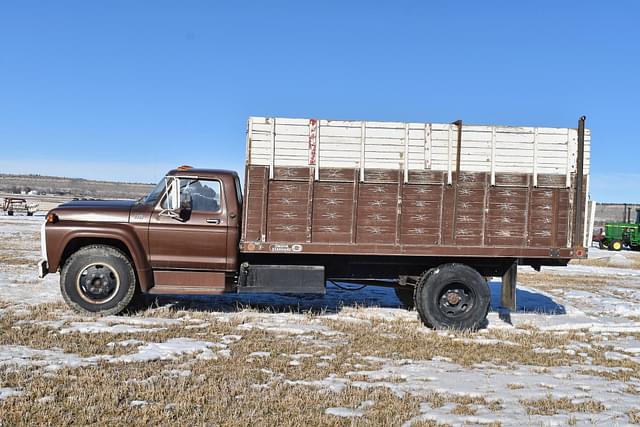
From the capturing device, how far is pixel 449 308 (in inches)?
309

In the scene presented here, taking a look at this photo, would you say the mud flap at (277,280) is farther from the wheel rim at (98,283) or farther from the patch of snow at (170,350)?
the wheel rim at (98,283)

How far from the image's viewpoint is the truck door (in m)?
7.70

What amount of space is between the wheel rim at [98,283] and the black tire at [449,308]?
413 cm

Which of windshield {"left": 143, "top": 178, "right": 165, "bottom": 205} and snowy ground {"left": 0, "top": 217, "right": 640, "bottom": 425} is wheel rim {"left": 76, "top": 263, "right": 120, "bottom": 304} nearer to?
snowy ground {"left": 0, "top": 217, "right": 640, "bottom": 425}

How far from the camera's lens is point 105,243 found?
25.6 ft

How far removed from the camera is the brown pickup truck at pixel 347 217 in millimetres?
7410

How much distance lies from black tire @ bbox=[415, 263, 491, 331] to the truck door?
2786 millimetres

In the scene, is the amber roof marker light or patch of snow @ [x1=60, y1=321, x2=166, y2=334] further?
the amber roof marker light

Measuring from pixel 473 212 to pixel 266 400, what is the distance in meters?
4.15

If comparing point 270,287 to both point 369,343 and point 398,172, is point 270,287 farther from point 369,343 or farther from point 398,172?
point 398,172

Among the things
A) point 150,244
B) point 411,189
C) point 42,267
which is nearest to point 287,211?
point 411,189

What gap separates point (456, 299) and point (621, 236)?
3017 cm

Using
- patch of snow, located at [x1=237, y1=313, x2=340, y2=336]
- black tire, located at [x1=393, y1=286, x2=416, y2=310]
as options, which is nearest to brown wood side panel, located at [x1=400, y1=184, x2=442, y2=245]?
patch of snow, located at [x1=237, y1=313, x2=340, y2=336]

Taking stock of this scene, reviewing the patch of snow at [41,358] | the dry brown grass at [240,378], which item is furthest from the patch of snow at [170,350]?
the patch of snow at [41,358]
